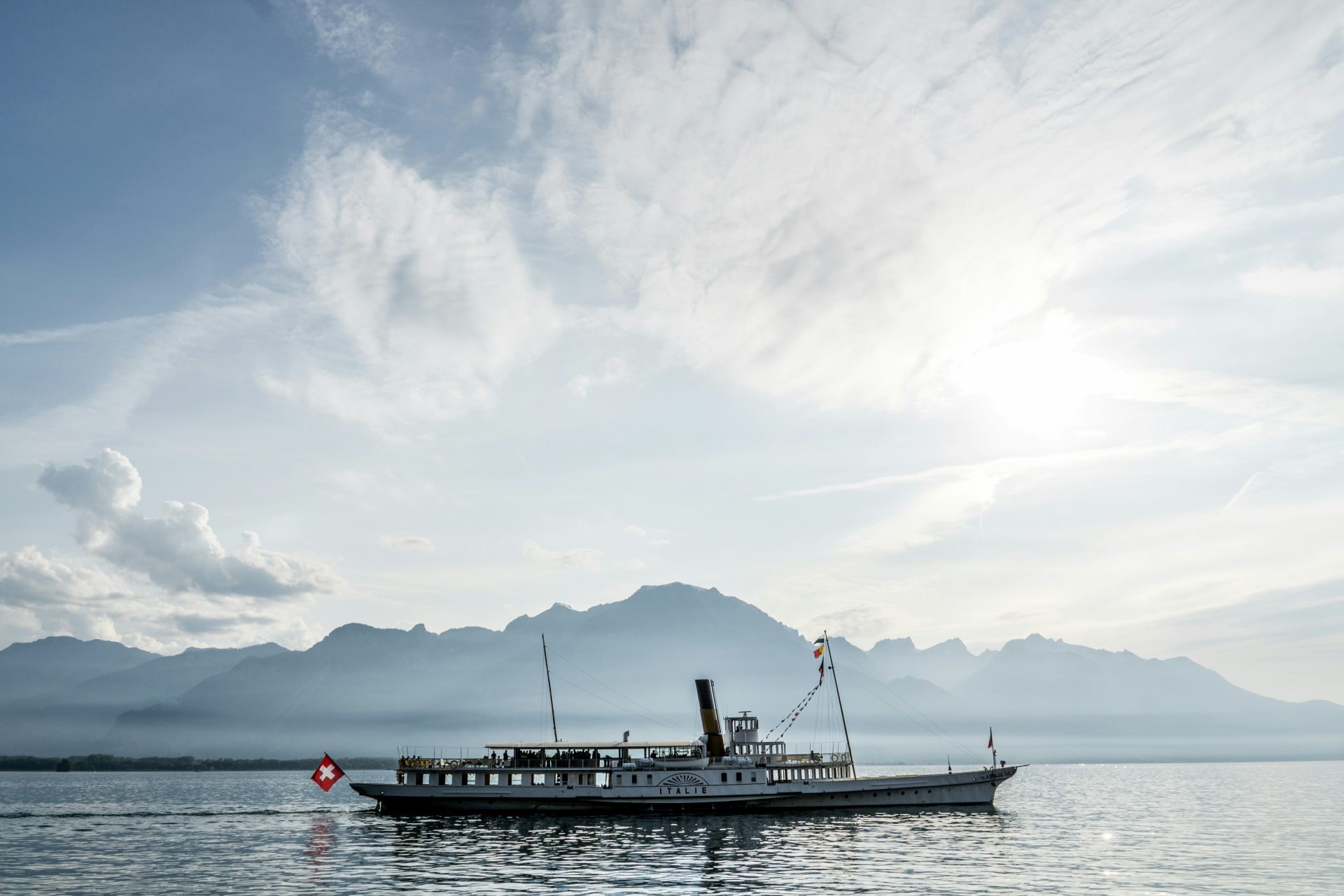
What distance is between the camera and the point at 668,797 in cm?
7806

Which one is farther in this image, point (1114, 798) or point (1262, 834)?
point (1114, 798)

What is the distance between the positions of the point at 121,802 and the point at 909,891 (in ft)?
385

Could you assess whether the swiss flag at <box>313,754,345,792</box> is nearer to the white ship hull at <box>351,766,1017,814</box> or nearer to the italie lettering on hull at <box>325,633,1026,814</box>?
Result: the italie lettering on hull at <box>325,633,1026,814</box>

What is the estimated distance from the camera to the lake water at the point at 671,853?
46.4 metres

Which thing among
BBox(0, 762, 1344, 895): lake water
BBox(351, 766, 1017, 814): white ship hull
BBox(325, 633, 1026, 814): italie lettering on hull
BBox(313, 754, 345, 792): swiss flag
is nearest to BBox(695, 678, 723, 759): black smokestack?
BBox(325, 633, 1026, 814): italie lettering on hull

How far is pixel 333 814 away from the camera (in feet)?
291

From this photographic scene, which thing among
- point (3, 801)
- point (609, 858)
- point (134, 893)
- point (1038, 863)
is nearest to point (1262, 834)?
point (1038, 863)

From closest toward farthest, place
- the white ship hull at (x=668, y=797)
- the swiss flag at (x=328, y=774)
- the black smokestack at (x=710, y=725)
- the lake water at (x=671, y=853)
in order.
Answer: the lake water at (x=671, y=853) < the swiss flag at (x=328, y=774) < the white ship hull at (x=668, y=797) < the black smokestack at (x=710, y=725)

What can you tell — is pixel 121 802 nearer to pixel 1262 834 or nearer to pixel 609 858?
pixel 609 858

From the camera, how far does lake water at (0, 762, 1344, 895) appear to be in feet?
152

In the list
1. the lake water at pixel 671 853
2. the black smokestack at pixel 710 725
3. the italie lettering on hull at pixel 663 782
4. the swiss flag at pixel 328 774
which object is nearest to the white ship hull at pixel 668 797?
the italie lettering on hull at pixel 663 782

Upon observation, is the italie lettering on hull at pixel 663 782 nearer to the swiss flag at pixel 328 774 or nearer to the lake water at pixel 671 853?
the swiss flag at pixel 328 774

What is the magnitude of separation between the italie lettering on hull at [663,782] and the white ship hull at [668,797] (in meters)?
0.06

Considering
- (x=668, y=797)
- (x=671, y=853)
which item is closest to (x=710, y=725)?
(x=668, y=797)
